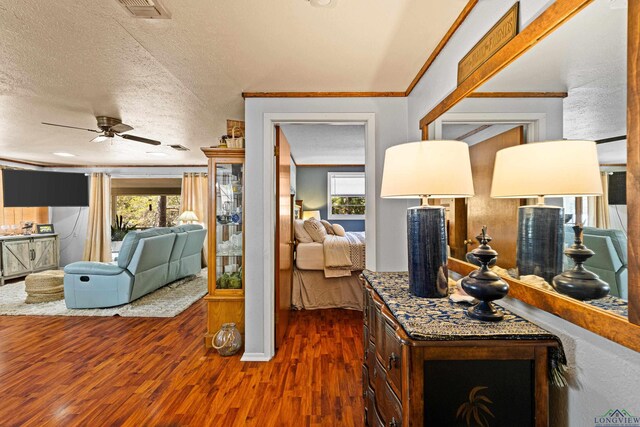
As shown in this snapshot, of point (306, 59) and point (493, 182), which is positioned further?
point (306, 59)

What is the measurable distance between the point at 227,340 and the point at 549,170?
2.69 metres

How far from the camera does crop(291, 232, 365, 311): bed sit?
4004 mm

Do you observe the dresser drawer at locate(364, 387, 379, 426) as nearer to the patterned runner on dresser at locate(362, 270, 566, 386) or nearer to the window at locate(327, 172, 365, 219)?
the patterned runner on dresser at locate(362, 270, 566, 386)

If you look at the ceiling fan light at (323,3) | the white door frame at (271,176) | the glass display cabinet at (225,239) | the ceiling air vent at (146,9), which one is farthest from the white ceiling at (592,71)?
the glass display cabinet at (225,239)

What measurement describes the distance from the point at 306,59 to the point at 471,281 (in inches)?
68.9

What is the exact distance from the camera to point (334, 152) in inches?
224

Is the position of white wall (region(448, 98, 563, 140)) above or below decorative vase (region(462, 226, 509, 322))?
above

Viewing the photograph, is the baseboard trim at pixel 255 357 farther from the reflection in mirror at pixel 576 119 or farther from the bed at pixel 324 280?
the reflection in mirror at pixel 576 119

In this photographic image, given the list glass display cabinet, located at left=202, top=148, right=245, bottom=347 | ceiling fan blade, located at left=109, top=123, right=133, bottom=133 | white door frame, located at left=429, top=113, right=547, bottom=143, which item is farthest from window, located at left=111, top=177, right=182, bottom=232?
white door frame, located at left=429, top=113, right=547, bottom=143

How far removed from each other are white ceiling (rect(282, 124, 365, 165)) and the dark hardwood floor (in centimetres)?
248

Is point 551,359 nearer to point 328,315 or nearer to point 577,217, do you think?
point 577,217

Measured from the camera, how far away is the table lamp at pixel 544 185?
2.92ft

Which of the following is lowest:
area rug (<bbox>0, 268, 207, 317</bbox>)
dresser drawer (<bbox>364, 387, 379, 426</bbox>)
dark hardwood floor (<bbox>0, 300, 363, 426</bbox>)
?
dark hardwood floor (<bbox>0, 300, 363, 426</bbox>)

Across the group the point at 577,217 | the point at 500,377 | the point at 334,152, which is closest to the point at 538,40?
the point at 577,217
